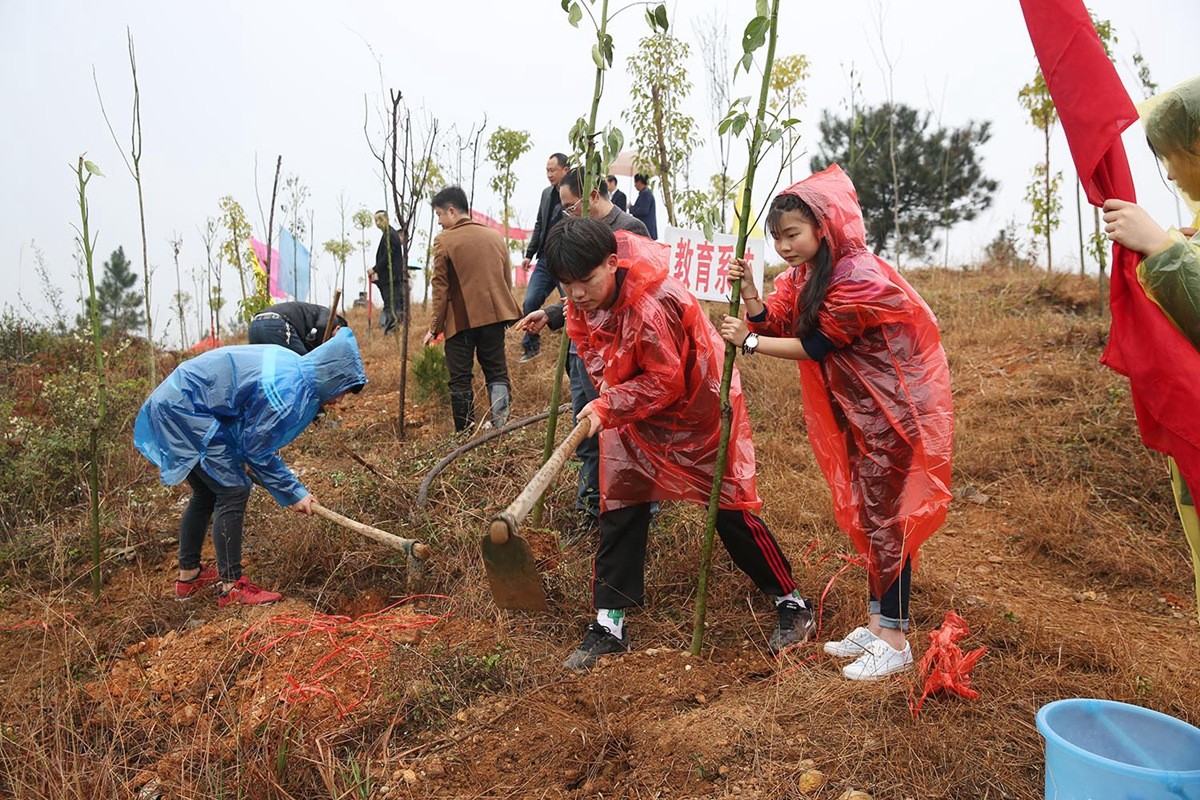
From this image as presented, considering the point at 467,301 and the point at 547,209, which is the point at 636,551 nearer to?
the point at 467,301

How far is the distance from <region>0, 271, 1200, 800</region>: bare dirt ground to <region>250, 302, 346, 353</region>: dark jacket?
0.85 m

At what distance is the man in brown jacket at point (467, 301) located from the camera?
461cm

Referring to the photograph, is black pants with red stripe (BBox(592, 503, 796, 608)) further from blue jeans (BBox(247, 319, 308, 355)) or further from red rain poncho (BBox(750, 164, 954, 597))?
blue jeans (BBox(247, 319, 308, 355))

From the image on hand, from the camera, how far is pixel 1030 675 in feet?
7.48

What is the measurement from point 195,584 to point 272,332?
1.78 m

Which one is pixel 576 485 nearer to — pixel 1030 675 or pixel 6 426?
pixel 1030 675

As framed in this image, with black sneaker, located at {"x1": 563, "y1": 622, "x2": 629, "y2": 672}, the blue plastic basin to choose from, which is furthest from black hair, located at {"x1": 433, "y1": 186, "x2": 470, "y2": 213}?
the blue plastic basin

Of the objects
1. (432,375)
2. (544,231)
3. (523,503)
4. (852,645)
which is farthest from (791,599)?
(432,375)

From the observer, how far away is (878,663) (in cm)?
223

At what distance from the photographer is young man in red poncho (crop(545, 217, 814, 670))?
7.84 ft

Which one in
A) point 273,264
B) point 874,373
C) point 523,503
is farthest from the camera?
point 273,264

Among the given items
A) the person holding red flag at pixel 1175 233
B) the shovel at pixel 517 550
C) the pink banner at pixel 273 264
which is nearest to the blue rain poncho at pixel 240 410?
the shovel at pixel 517 550

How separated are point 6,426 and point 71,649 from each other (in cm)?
279

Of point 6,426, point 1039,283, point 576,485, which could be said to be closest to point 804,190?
point 576,485
